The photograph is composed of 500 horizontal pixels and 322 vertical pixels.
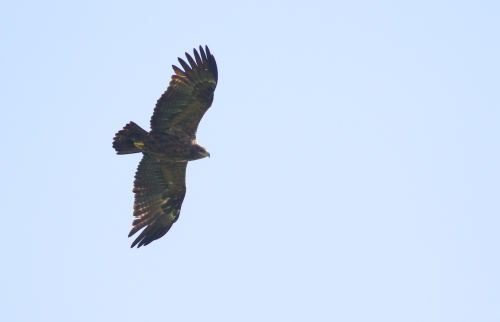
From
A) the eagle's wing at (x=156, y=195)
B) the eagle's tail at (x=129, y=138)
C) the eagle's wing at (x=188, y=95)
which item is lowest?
the eagle's wing at (x=156, y=195)

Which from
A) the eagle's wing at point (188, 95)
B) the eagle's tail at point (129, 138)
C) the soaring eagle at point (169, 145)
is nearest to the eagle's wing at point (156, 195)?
the soaring eagle at point (169, 145)

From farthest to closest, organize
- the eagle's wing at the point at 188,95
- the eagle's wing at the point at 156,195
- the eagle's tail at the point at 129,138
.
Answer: the eagle's wing at the point at 156,195, the eagle's tail at the point at 129,138, the eagle's wing at the point at 188,95

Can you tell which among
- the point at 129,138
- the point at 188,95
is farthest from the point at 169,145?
the point at 188,95

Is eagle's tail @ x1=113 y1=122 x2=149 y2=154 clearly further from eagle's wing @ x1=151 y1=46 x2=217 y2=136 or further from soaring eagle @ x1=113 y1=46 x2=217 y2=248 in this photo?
eagle's wing @ x1=151 y1=46 x2=217 y2=136

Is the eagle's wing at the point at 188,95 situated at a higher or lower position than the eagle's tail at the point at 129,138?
higher

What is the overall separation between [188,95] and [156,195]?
2.99 metres

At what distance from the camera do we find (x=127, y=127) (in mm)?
14086

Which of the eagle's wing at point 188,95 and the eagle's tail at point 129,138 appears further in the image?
the eagle's tail at point 129,138

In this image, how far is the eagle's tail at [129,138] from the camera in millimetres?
14070

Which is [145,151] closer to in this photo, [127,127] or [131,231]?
[127,127]

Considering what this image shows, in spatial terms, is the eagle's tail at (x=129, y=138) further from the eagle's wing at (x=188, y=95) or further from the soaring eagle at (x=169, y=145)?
the eagle's wing at (x=188, y=95)

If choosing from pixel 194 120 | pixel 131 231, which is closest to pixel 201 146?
pixel 194 120

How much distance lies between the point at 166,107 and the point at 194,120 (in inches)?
28.8

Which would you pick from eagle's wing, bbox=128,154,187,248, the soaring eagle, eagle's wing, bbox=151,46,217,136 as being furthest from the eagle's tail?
eagle's wing, bbox=128,154,187,248
